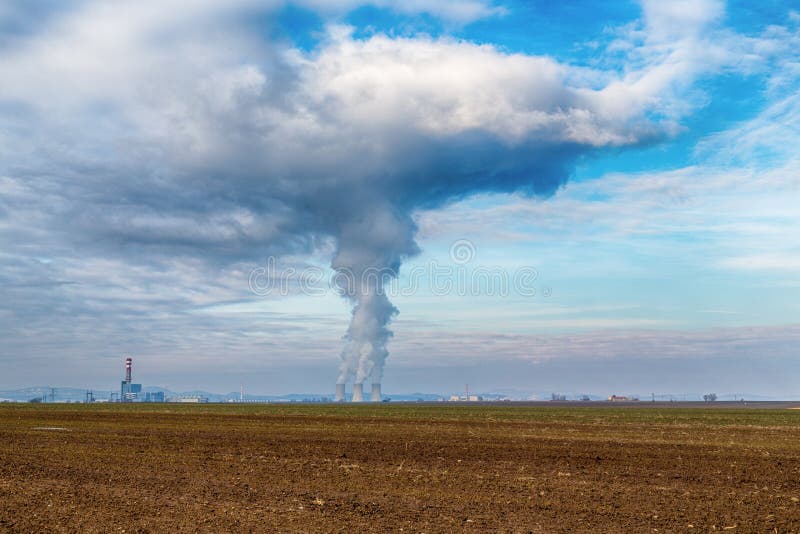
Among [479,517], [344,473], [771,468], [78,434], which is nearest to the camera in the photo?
[479,517]

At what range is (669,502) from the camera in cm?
1861

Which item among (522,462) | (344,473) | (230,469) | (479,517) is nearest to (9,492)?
(230,469)

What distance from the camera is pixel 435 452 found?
31.2 meters

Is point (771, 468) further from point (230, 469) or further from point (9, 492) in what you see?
point (9, 492)

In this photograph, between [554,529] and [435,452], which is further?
[435,452]

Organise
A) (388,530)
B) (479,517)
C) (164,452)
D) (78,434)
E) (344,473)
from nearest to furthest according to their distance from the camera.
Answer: (388,530), (479,517), (344,473), (164,452), (78,434)

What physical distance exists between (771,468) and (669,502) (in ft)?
32.8

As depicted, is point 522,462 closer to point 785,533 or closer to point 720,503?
point 720,503

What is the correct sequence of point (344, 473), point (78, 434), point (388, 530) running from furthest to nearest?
1. point (78, 434)
2. point (344, 473)
3. point (388, 530)

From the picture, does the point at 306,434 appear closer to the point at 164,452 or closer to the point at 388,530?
the point at 164,452

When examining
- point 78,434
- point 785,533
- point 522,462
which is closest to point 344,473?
point 522,462

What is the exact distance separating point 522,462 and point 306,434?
19754 millimetres

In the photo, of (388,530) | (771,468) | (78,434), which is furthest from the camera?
(78,434)

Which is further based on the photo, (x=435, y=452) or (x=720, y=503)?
(x=435, y=452)
